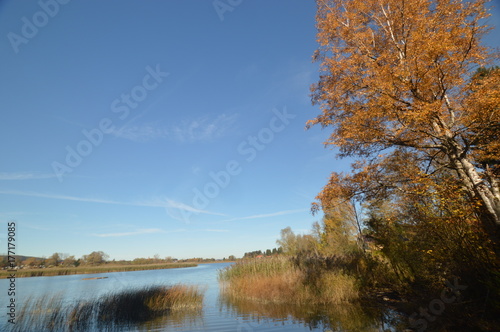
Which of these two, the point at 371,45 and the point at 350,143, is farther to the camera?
the point at 371,45

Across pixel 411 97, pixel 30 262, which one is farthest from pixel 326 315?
pixel 30 262

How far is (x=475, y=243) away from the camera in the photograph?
6.04m

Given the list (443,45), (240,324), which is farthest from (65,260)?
(443,45)

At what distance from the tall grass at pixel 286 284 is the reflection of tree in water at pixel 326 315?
655 millimetres

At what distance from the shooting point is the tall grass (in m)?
12.9

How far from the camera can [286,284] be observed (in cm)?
1483

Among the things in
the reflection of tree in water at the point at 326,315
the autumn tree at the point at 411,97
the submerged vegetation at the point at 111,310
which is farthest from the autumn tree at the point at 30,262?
the autumn tree at the point at 411,97

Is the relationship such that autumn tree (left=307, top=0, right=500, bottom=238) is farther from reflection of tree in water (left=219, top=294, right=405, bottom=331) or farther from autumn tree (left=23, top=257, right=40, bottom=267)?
autumn tree (left=23, top=257, right=40, bottom=267)

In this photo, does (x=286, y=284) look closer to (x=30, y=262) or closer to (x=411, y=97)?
(x=411, y=97)

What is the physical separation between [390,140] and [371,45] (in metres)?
4.37

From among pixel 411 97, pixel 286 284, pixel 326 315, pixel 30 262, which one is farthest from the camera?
pixel 30 262

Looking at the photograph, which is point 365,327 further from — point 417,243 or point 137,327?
point 137,327

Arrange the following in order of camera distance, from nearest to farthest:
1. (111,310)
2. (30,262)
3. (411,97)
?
(411,97) < (111,310) < (30,262)

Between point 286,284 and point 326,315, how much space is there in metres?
4.60
